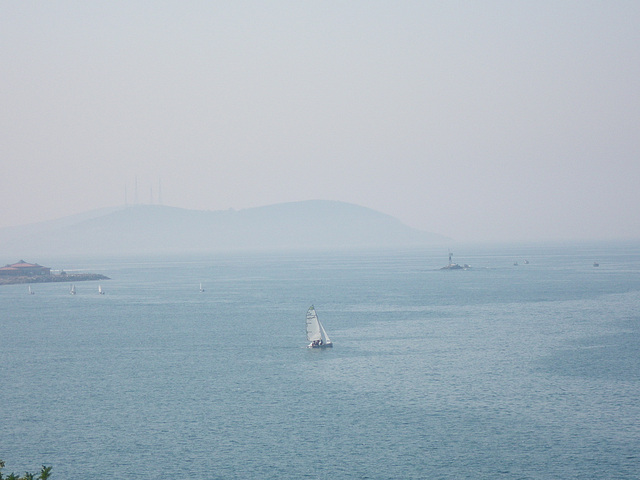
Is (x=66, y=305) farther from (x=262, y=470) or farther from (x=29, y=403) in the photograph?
(x=262, y=470)

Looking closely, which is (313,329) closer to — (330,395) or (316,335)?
(316,335)

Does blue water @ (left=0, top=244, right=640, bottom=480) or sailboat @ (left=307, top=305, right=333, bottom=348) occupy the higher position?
sailboat @ (left=307, top=305, right=333, bottom=348)

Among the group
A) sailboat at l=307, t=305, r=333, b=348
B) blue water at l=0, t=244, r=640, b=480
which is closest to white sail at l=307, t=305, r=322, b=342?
sailboat at l=307, t=305, r=333, b=348

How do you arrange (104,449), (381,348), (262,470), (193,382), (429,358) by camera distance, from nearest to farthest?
(262,470) → (104,449) → (193,382) → (429,358) → (381,348)

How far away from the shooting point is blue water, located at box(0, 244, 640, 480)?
42.4 meters

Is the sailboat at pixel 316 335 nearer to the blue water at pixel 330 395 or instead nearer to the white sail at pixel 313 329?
the white sail at pixel 313 329

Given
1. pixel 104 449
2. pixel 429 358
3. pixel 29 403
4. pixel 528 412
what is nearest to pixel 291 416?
pixel 104 449

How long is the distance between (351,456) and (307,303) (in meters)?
92.2

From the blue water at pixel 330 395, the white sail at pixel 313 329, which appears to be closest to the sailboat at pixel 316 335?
the white sail at pixel 313 329

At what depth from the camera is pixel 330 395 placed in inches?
2279

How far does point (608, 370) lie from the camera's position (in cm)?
6494

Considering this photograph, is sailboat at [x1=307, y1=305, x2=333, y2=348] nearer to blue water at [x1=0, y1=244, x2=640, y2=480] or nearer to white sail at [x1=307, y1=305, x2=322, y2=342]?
white sail at [x1=307, y1=305, x2=322, y2=342]

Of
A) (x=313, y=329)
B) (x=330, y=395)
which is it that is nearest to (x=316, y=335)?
(x=313, y=329)

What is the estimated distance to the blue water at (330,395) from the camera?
4244 cm
